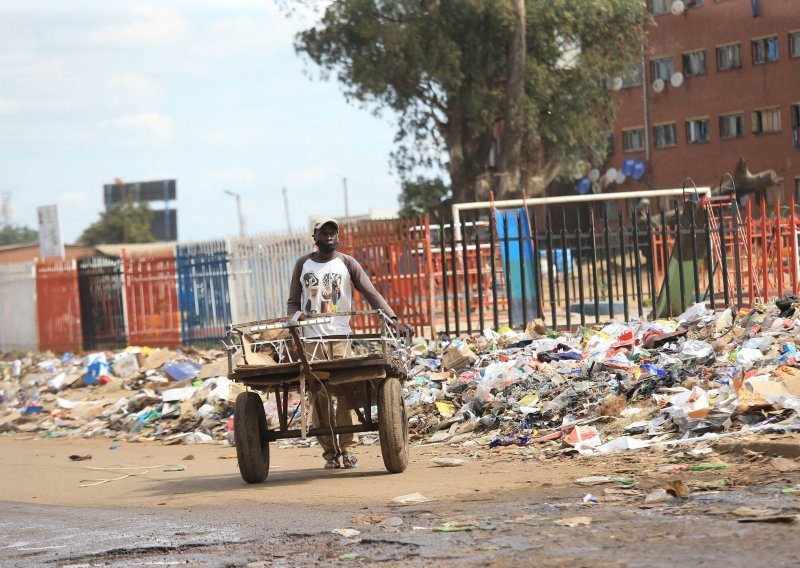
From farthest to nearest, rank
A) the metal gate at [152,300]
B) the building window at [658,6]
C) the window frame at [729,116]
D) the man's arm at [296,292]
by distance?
the building window at [658,6], the window frame at [729,116], the metal gate at [152,300], the man's arm at [296,292]

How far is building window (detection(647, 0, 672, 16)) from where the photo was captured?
48875 millimetres

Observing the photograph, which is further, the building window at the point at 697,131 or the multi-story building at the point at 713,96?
the building window at the point at 697,131

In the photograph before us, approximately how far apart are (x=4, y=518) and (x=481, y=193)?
28.2m

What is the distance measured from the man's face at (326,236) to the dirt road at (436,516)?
1737 mm

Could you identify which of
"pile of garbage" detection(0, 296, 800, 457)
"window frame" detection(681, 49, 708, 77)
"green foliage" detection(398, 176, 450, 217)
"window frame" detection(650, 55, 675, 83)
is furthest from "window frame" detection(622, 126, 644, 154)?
"pile of garbage" detection(0, 296, 800, 457)

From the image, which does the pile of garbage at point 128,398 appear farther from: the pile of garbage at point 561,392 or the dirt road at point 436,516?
the dirt road at point 436,516

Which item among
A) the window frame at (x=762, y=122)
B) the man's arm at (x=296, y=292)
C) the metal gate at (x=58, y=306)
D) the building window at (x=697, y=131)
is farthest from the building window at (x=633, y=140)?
the man's arm at (x=296, y=292)

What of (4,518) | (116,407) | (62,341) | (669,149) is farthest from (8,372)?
(669,149)

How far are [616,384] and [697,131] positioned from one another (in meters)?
40.0

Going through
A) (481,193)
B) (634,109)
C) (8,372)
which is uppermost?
(634,109)

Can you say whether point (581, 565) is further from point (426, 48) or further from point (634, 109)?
point (634, 109)

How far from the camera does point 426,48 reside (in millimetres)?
35969

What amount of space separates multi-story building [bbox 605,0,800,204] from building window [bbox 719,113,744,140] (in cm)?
4

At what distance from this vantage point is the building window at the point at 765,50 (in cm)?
4484
